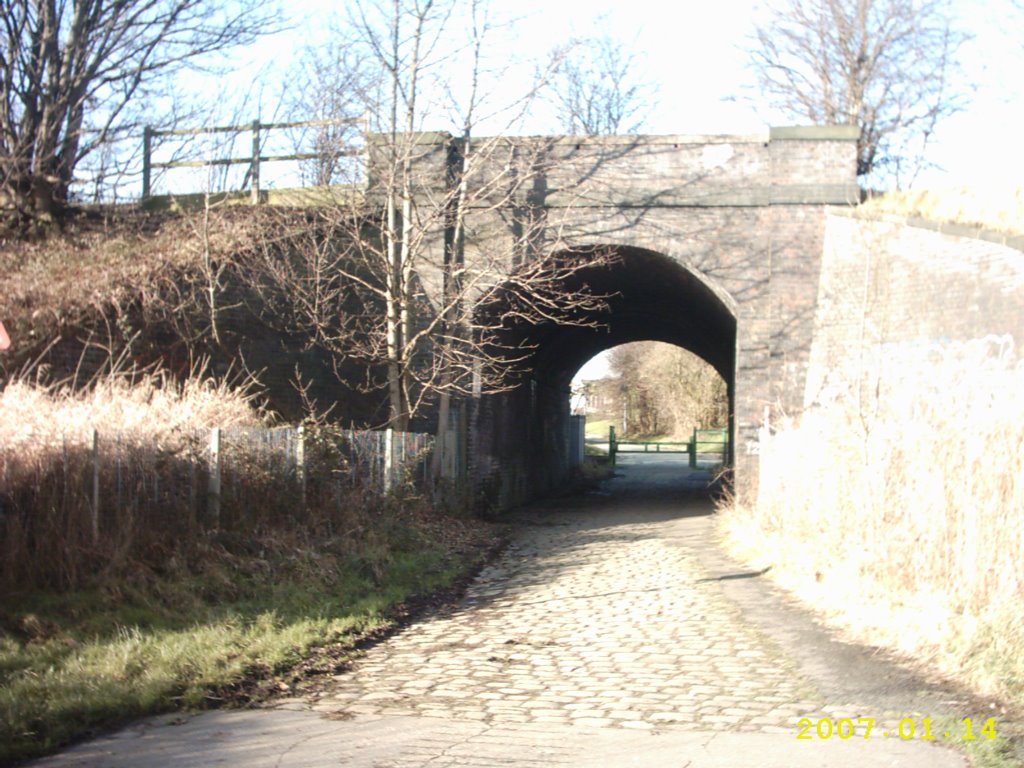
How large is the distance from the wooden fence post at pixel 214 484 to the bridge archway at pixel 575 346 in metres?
6.92

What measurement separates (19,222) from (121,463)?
12638 mm

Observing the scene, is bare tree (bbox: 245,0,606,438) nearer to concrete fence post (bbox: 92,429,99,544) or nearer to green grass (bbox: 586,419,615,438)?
concrete fence post (bbox: 92,429,99,544)

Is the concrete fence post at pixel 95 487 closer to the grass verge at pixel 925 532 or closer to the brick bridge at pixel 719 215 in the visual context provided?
the grass verge at pixel 925 532

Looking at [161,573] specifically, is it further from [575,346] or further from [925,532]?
[575,346]

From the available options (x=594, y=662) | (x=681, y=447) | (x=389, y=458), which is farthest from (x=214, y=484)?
(x=681, y=447)

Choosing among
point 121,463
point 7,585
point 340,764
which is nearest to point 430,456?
point 121,463

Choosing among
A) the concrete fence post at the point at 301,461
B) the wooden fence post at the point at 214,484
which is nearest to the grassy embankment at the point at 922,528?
the concrete fence post at the point at 301,461

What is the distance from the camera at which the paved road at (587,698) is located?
482 cm

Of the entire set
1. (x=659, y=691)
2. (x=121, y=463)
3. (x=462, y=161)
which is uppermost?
(x=462, y=161)

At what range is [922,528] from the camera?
25.1 feet

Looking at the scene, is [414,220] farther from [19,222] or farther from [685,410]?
[685,410]

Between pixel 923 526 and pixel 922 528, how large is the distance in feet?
0.06

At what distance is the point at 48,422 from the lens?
834 cm

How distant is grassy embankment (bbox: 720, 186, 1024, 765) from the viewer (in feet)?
20.8
